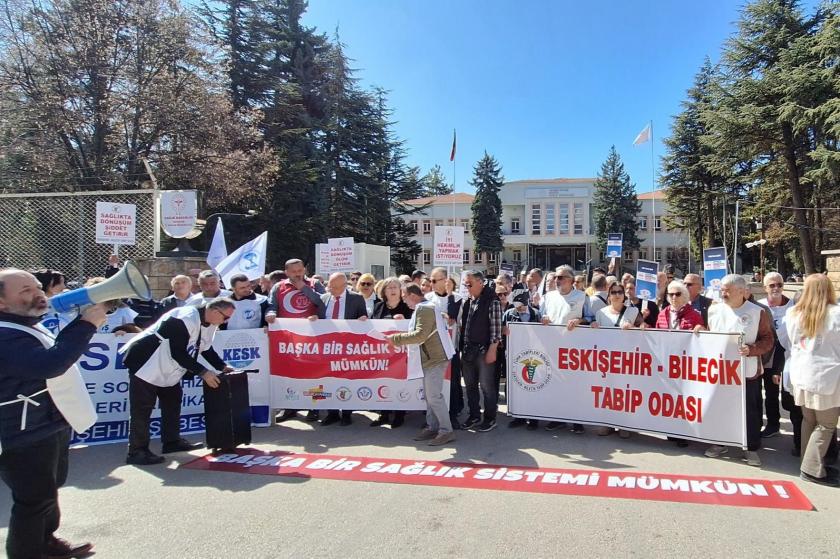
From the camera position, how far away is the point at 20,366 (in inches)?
109

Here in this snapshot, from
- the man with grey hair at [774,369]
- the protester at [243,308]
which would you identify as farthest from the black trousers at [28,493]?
the man with grey hair at [774,369]

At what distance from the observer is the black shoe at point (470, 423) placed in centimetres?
630

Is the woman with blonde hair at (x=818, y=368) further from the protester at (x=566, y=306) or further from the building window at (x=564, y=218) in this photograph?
the building window at (x=564, y=218)

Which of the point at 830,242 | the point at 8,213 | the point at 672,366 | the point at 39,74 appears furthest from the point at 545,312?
the point at 830,242

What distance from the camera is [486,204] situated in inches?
2170

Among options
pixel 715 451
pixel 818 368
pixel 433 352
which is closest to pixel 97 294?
pixel 433 352

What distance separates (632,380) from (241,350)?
4.70 meters

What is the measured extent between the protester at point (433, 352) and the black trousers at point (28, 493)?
129 inches

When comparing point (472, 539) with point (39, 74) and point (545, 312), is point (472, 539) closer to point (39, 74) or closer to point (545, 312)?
point (545, 312)

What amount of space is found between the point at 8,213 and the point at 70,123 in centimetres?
872

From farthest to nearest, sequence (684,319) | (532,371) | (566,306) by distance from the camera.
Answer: (566,306)
(532,371)
(684,319)

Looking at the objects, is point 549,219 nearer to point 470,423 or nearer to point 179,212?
point 179,212

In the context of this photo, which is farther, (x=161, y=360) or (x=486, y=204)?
(x=486, y=204)

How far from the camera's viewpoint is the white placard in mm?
10477
